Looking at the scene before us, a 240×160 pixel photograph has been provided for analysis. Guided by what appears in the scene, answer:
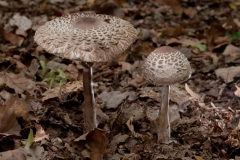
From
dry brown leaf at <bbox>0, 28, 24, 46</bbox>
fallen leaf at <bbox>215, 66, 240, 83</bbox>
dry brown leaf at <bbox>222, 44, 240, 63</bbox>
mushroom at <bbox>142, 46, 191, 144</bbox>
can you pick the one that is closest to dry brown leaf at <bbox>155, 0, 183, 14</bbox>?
dry brown leaf at <bbox>222, 44, 240, 63</bbox>

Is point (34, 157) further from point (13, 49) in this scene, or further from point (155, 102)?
point (13, 49)

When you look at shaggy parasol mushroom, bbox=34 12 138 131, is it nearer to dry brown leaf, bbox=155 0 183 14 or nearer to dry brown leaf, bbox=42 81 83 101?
dry brown leaf, bbox=42 81 83 101

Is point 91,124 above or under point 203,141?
above

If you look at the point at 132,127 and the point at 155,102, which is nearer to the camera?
the point at 132,127

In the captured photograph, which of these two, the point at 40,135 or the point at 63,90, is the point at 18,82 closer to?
the point at 63,90

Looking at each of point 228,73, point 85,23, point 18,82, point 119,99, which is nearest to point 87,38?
point 85,23

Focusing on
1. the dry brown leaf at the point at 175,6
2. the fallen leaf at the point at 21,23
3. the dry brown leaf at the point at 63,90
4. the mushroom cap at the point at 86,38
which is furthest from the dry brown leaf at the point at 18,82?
the dry brown leaf at the point at 175,6

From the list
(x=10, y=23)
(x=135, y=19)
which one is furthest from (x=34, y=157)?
(x=135, y=19)
